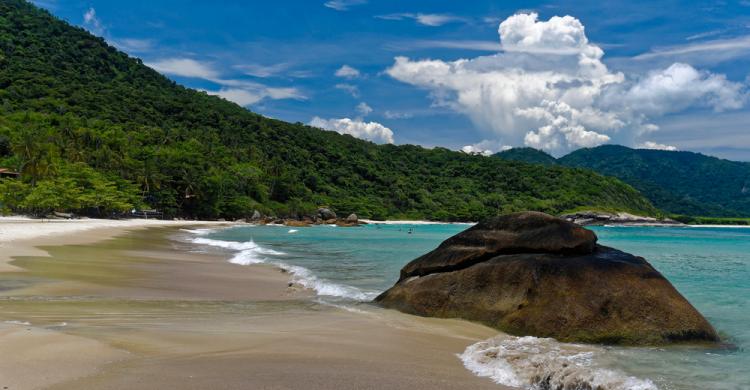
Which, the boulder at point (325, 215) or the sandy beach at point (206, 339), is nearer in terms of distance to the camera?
the sandy beach at point (206, 339)

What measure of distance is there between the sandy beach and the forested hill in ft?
172

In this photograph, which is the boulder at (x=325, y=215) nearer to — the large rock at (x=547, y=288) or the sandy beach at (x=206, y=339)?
the sandy beach at (x=206, y=339)

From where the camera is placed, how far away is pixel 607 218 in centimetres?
15550

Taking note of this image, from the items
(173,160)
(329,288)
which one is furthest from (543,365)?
(173,160)

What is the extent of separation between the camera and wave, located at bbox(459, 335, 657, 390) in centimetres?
621

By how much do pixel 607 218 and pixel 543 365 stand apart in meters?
164

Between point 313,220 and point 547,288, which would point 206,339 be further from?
point 313,220

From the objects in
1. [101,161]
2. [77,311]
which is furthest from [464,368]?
[101,161]

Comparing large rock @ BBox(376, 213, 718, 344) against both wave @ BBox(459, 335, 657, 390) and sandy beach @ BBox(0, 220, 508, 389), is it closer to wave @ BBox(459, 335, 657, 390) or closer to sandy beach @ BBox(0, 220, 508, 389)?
sandy beach @ BBox(0, 220, 508, 389)

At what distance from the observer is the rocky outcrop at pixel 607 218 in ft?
499

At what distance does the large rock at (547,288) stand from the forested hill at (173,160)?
5803 centimetres

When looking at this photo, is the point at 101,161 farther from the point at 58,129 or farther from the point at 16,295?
the point at 16,295

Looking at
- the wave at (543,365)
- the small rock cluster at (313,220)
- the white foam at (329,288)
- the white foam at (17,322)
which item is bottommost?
the small rock cluster at (313,220)

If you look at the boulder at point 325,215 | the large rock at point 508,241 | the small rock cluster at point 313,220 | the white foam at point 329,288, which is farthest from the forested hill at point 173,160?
the large rock at point 508,241
